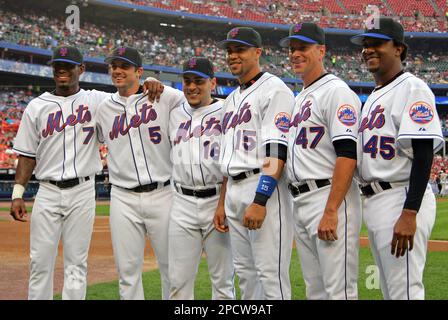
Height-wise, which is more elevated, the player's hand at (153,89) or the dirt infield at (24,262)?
the player's hand at (153,89)

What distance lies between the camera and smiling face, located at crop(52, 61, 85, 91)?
4.16m

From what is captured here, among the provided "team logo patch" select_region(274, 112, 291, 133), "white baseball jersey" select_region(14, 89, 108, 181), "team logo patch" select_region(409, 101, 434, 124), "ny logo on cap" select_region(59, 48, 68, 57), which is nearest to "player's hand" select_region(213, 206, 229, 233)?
"team logo patch" select_region(274, 112, 291, 133)

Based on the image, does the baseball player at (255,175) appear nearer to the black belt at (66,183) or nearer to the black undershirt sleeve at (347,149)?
the black undershirt sleeve at (347,149)

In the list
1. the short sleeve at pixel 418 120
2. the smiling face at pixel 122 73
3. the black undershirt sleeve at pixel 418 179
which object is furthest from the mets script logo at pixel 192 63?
the black undershirt sleeve at pixel 418 179

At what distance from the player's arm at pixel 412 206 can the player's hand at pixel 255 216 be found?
73 centimetres

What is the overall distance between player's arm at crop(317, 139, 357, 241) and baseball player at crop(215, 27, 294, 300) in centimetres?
36

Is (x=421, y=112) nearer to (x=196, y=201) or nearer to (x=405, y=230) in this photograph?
(x=405, y=230)

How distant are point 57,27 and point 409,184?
32537 millimetres

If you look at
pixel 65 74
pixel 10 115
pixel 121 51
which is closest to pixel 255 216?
pixel 121 51

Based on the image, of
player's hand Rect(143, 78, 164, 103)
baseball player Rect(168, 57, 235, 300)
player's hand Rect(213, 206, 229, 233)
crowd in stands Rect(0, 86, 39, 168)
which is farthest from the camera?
crowd in stands Rect(0, 86, 39, 168)

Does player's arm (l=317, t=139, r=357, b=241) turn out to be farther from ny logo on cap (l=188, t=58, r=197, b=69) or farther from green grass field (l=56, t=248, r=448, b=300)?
green grass field (l=56, t=248, r=448, b=300)

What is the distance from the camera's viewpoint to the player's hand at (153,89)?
399 centimetres

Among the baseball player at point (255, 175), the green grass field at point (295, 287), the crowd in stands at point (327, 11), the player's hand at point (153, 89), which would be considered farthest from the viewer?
the crowd in stands at point (327, 11)

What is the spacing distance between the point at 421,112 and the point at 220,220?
4.52 feet
